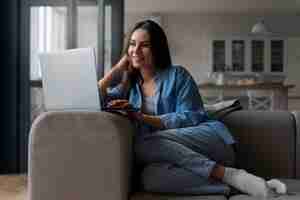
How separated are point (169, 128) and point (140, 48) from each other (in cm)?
32

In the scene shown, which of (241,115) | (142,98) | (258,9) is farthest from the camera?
(258,9)

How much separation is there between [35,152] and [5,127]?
271cm

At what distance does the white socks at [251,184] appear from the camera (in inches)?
53.9

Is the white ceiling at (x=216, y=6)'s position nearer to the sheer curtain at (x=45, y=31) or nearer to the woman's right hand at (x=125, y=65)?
the sheer curtain at (x=45, y=31)

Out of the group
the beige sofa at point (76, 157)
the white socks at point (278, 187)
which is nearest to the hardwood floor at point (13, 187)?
the beige sofa at point (76, 157)

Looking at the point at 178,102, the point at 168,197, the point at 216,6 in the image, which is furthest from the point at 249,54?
the point at 168,197

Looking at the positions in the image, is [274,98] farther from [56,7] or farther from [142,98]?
[142,98]

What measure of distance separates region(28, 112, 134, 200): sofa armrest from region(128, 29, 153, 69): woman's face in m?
0.46

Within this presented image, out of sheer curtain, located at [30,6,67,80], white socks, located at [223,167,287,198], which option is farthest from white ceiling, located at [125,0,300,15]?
white socks, located at [223,167,287,198]

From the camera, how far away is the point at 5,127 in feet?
12.5

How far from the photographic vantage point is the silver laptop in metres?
1.33

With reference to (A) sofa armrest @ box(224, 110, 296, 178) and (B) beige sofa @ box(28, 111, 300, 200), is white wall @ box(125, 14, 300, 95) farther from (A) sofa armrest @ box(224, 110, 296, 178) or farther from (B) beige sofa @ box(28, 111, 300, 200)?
(B) beige sofa @ box(28, 111, 300, 200)

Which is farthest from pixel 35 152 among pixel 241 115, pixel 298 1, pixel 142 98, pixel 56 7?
pixel 298 1

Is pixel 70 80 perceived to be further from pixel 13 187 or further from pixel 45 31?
pixel 45 31
